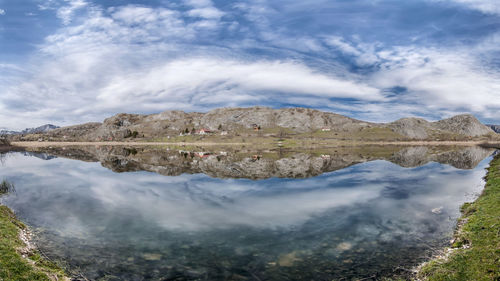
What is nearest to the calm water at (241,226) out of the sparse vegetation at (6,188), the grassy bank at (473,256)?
the sparse vegetation at (6,188)

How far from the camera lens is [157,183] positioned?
150 feet

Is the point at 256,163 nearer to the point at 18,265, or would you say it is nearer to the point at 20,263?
the point at 20,263

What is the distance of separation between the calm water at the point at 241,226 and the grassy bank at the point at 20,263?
1.14m

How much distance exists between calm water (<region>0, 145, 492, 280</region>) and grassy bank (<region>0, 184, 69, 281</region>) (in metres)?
1.14

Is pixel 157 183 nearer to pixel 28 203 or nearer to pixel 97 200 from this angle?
pixel 97 200

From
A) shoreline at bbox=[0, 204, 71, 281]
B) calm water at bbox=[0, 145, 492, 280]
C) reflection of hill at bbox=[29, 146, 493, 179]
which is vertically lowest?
calm water at bbox=[0, 145, 492, 280]

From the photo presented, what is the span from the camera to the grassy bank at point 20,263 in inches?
525

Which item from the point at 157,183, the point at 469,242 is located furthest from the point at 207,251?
the point at 157,183

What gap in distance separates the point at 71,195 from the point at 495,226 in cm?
4351

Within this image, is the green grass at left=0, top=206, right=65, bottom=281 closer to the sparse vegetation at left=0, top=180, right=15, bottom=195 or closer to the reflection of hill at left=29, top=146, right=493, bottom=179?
the sparse vegetation at left=0, top=180, right=15, bottom=195

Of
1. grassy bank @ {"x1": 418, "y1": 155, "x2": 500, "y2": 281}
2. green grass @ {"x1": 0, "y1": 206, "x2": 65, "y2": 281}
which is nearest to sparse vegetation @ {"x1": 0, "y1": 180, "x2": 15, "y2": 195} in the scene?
green grass @ {"x1": 0, "y1": 206, "x2": 65, "y2": 281}

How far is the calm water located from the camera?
16016mm

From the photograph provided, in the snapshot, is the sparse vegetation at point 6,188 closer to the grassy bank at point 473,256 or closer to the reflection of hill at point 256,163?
the reflection of hill at point 256,163

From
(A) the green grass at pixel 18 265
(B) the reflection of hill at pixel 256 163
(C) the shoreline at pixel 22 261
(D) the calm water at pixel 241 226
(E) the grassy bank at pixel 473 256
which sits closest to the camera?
(E) the grassy bank at pixel 473 256
